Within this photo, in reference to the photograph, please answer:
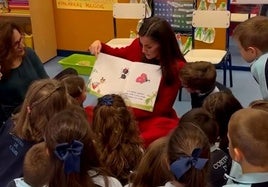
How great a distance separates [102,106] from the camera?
1.95 meters

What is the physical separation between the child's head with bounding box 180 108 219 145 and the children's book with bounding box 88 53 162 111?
628 mm

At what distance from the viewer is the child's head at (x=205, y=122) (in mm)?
1890

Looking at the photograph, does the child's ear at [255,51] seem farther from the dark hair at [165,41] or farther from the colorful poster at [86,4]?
the colorful poster at [86,4]

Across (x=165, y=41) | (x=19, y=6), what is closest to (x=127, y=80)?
(x=165, y=41)

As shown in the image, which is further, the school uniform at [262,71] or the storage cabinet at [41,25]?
the storage cabinet at [41,25]

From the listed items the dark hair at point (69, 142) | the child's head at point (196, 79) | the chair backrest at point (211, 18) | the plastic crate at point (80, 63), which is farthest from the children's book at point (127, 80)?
the plastic crate at point (80, 63)

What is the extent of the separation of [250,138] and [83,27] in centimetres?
371

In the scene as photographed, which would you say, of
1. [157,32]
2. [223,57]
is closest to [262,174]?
[157,32]

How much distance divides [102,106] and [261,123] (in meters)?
0.75

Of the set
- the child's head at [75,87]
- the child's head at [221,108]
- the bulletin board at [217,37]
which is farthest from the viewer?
the bulletin board at [217,37]

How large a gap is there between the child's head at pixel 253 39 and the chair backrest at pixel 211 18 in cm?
158

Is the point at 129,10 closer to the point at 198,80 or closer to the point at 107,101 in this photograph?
the point at 198,80

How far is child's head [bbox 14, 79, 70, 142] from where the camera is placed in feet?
6.19

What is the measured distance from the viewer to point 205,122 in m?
1.90
